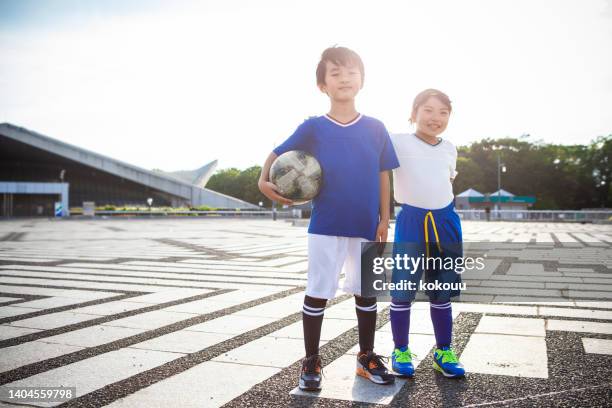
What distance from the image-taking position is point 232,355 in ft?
11.6

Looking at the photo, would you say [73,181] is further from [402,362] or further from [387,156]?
[402,362]

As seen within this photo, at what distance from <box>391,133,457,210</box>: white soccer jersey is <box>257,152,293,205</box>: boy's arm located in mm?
804

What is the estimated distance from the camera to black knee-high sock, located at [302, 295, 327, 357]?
10.0ft

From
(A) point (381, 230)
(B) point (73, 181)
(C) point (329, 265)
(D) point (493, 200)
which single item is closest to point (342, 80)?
(A) point (381, 230)

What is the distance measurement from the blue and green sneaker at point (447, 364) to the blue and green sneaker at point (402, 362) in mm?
169

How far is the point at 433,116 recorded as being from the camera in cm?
337

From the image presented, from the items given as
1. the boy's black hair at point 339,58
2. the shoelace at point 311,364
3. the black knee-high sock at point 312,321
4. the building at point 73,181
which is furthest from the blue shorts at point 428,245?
the building at point 73,181

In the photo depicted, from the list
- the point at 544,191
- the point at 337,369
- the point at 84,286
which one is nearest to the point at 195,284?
the point at 84,286

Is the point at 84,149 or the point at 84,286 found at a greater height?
the point at 84,149

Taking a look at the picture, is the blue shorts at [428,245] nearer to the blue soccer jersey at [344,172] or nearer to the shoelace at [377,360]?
the blue soccer jersey at [344,172]

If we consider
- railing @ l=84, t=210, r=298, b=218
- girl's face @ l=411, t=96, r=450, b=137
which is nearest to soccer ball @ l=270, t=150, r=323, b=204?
girl's face @ l=411, t=96, r=450, b=137

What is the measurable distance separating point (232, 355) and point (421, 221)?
1.59m

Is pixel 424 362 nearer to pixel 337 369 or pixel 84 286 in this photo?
pixel 337 369

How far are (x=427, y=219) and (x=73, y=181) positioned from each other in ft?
231
